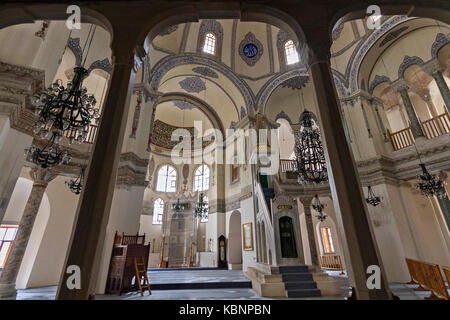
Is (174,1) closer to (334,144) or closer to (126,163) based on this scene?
(334,144)

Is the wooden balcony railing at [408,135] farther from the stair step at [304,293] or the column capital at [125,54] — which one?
the column capital at [125,54]

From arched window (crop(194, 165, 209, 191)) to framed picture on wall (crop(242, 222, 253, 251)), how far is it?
575 centimetres

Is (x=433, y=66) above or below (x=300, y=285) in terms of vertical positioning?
above

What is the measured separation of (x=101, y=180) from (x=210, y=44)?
36.6 feet

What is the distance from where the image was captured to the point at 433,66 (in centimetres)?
845

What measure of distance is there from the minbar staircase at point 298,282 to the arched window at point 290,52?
1000cm

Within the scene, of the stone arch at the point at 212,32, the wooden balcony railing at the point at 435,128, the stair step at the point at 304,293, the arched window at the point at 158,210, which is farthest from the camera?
the arched window at the point at 158,210

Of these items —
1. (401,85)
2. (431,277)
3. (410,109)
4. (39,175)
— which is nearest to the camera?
(431,277)

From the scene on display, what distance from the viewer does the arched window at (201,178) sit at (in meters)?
15.9

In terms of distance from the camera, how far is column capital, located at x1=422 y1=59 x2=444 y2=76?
8328mm

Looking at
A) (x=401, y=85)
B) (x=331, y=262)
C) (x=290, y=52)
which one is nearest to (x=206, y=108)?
(x=290, y=52)

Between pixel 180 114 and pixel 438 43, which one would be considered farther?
pixel 180 114

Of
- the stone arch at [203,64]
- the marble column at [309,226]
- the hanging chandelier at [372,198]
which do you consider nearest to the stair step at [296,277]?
the hanging chandelier at [372,198]

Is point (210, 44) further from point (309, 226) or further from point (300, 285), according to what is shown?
point (300, 285)
